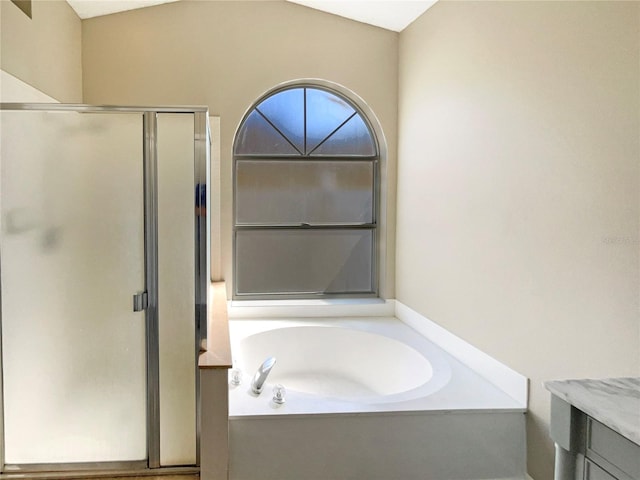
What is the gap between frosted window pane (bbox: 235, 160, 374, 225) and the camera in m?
3.57

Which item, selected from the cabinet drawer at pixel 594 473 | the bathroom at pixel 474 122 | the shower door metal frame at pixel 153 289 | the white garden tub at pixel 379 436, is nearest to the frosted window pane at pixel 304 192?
the bathroom at pixel 474 122

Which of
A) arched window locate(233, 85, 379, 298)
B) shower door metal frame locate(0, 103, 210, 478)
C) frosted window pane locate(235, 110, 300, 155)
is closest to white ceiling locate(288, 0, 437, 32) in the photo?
arched window locate(233, 85, 379, 298)

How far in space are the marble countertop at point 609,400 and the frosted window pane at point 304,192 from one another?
2680 mm

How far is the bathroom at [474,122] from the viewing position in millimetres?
1558

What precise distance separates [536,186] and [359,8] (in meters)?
1.93

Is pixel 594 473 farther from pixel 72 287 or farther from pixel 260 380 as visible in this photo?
pixel 72 287

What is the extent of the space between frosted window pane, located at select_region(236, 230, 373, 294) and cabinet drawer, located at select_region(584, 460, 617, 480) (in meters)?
2.76

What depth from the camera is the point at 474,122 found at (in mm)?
2400

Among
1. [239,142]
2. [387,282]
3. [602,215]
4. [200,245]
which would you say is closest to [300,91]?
[239,142]

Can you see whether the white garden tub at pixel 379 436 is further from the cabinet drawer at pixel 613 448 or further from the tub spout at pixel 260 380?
the cabinet drawer at pixel 613 448

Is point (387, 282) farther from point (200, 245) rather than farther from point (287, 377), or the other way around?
point (200, 245)

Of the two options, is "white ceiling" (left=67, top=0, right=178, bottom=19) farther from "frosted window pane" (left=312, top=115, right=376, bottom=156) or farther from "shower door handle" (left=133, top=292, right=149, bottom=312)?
"shower door handle" (left=133, top=292, right=149, bottom=312)

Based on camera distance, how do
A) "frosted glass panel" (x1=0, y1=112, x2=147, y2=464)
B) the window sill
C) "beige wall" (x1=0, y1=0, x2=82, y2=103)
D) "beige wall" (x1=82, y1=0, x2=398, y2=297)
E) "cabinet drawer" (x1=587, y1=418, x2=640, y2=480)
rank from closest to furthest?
Answer: 1. "cabinet drawer" (x1=587, y1=418, x2=640, y2=480)
2. "frosted glass panel" (x1=0, y1=112, x2=147, y2=464)
3. "beige wall" (x1=0, y1=0, x2=82, y2=103)
4. "beige wall" (x1=82, y1=0, x2=398, y2=297)
5. the window sill

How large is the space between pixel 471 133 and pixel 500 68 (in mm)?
355
